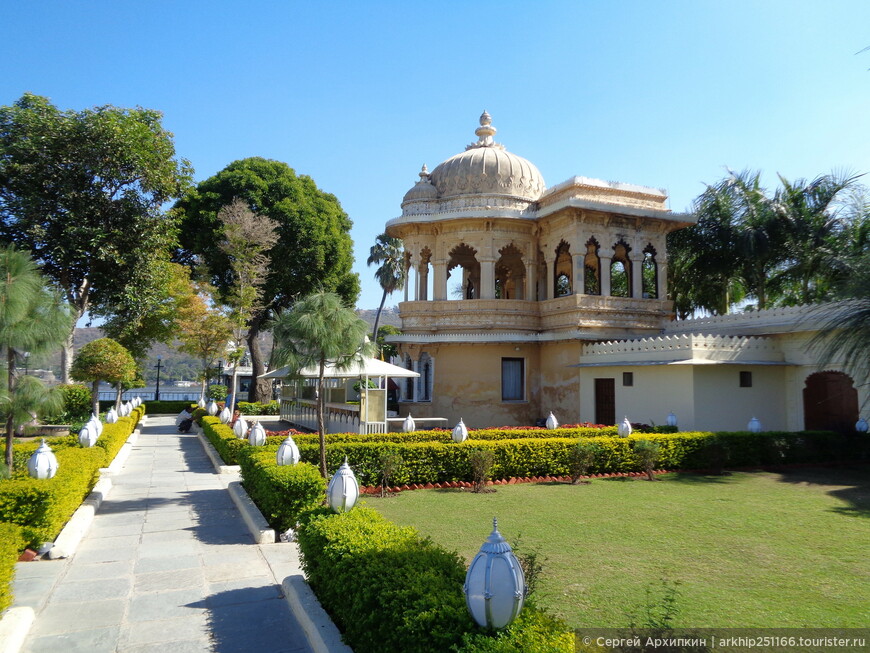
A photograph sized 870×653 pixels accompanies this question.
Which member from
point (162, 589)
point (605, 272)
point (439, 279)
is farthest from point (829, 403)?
point (162, 589)

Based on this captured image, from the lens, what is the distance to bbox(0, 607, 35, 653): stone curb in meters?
4.54

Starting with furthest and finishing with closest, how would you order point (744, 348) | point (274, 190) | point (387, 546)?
point (274, 190) → point (744, 348) → point (387, 546)

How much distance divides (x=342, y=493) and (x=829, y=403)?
1813 centimetres

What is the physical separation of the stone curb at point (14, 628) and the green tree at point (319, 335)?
521 cm

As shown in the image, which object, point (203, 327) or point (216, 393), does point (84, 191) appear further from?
point (216, 393)

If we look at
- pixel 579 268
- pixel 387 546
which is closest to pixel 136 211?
pixel 579 268

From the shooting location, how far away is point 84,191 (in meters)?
20.2

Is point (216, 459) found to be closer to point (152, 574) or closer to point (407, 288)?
point (152, 574)

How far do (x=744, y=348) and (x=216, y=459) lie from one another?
15.7 m

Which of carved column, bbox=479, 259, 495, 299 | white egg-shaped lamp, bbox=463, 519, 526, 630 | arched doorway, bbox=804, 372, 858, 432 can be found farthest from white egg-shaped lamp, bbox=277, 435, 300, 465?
arched doorway, bbox=804, 372, 858, 432

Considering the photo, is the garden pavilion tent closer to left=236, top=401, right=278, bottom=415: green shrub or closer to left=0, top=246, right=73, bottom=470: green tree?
left=0, top=246, right=73, bottom=470: green tree

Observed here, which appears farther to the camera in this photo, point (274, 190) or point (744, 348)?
point (274, 190)

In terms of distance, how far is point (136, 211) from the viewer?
21.0 m

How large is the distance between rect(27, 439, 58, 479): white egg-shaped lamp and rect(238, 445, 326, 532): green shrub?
9.22ft
